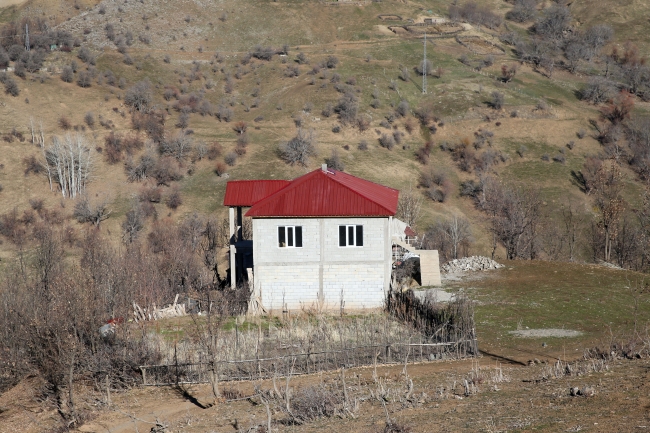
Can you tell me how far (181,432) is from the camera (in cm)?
1714

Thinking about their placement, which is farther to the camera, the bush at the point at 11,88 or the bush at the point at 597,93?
the bush at the point at 597,93

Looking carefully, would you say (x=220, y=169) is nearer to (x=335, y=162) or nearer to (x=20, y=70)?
(x=335, y=162)

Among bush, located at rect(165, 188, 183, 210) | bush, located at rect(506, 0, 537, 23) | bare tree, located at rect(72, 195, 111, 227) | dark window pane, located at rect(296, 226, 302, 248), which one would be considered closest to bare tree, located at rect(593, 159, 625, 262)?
dark window pane, located at rect(296, 226, 302, 248)

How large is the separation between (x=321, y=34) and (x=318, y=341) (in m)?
82.7

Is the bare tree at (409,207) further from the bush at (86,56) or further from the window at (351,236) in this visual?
the bush at (86,56)

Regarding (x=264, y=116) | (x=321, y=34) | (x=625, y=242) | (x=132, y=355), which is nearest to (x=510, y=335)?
(x=132, y=355)

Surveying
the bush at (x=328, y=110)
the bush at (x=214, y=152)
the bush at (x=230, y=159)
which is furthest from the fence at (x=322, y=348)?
the bush at (x=328, y=110)

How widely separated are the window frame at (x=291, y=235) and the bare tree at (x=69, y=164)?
33631mm

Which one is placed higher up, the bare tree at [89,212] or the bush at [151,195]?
the bush at [151,195]

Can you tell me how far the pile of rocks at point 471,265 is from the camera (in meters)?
37.0

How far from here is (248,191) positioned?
33875 mm

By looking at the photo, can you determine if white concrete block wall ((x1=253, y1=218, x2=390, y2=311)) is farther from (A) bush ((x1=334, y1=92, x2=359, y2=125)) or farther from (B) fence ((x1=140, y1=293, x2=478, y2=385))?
(A) bush ((x1=334, y1=92, x2=359, y2=125))

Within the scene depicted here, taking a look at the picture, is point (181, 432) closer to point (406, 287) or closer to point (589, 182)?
point (406, 287)

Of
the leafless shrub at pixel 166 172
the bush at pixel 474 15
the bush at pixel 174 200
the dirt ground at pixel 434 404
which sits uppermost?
the bush at pixel 474 15
